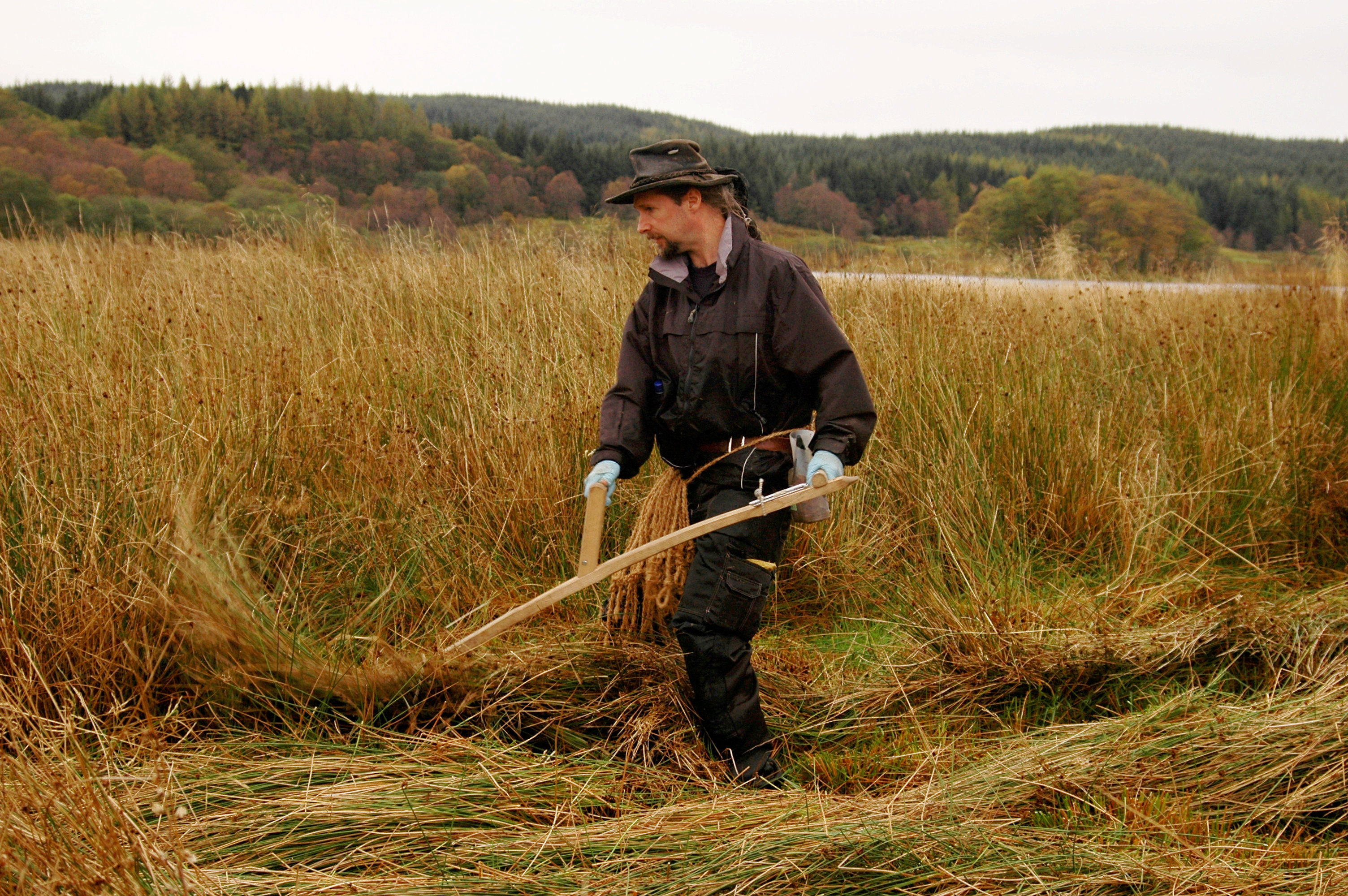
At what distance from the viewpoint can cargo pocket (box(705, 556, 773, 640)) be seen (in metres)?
2.66

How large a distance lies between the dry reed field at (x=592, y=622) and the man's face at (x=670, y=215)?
1.31 m

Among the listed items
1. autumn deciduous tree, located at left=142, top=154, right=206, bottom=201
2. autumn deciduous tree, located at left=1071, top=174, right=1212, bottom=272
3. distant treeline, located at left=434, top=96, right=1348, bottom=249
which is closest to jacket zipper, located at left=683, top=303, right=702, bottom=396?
distant treeline, located at left=434, top=96, right=1348, bottom=249

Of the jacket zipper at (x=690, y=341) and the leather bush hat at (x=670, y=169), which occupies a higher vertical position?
the leather bush hat at (x=670, y=169)

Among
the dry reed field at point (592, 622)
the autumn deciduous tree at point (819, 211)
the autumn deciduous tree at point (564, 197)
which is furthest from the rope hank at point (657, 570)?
the autumn deciduous tree at point (564, 197)

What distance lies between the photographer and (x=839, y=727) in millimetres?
3037

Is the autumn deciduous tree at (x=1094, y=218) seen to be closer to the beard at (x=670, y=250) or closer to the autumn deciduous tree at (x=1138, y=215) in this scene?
the autumn deciduous tree at (x=1138, y=215)

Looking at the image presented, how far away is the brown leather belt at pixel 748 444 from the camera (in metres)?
2.80

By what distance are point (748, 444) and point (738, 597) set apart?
1.46 feet

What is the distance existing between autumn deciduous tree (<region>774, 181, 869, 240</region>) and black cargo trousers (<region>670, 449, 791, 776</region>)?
464 cm

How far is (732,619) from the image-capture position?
2670 millimetres

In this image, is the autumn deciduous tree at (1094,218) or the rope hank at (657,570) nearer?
the rope hank at (657,570)

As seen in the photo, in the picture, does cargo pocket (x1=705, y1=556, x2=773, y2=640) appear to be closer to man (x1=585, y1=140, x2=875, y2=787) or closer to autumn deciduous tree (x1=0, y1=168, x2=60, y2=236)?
man (x1=585, y1=140, x2=875, y2=787)

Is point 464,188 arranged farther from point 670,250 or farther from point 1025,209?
point 1025,209

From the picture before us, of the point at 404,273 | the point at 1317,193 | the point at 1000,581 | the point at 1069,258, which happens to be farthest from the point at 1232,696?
the point at 1317,193
